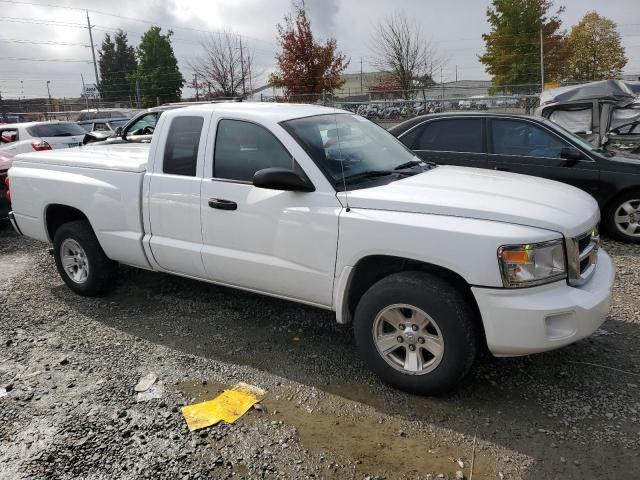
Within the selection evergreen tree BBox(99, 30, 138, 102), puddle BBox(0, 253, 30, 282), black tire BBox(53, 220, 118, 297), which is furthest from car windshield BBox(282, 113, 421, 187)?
evergreen tree BBox(99, 30, 138, 102)

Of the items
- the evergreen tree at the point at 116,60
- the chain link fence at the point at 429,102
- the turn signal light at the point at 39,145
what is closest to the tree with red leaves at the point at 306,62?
the chain link fence at the point at 429,102

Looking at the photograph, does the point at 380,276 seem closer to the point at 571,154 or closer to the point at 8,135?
the point at 571,154

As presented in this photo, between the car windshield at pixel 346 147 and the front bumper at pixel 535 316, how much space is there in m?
1.24

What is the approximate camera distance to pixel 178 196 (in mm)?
4156

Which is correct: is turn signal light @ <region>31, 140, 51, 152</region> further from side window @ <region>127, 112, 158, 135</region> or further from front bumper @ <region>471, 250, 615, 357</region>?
front bumper @ <region>471, 250, 615, 357</region>

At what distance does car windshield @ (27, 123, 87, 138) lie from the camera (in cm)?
1291

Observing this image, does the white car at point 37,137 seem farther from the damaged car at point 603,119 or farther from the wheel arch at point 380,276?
the wheel arch at point 380,276

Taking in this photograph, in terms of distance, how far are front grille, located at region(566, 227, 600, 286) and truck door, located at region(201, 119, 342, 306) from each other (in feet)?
4.54

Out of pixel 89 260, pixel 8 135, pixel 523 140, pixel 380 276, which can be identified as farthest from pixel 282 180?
pixel 8 135

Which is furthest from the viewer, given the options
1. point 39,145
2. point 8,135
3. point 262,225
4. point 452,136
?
point 8,135

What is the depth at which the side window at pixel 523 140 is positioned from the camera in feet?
21.9

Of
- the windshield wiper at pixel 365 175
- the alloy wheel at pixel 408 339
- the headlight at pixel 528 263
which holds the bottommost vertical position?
the alloy wheel at pixel 408 339

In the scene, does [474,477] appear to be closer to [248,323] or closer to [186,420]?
[186,420]

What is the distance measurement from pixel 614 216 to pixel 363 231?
468cm
